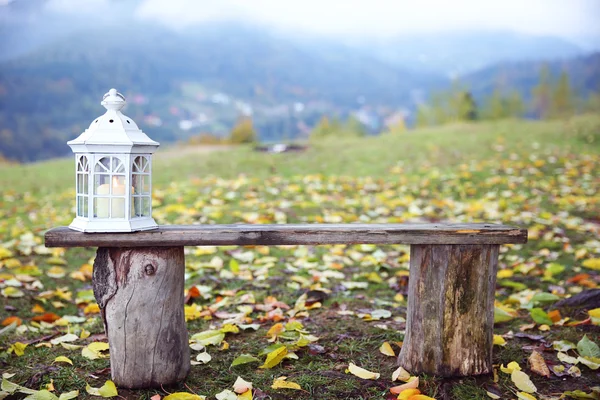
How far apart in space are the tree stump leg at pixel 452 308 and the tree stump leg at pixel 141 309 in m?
0.97

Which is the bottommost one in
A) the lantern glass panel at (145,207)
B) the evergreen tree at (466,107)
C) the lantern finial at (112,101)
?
the lantern glass panel at (145,207)

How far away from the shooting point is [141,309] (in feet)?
6.87

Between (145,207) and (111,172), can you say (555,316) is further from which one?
(111,172)

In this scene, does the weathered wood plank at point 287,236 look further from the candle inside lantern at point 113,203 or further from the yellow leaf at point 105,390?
the yellow leaf at point 105,390

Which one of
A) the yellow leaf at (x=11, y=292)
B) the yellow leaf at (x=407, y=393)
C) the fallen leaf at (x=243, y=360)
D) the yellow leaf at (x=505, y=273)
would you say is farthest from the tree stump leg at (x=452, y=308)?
the yellow leaf at (x=11, y=292)

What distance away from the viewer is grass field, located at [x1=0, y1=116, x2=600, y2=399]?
2314 mm

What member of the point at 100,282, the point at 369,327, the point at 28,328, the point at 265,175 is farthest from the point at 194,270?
the point at 265,175

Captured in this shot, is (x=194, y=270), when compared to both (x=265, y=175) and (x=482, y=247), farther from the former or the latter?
(x=265, y=175)

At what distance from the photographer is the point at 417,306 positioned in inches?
89.4

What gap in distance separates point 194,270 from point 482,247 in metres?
2.25

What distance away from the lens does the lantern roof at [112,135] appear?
2.06m

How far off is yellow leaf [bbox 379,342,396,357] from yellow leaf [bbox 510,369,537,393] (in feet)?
1.62

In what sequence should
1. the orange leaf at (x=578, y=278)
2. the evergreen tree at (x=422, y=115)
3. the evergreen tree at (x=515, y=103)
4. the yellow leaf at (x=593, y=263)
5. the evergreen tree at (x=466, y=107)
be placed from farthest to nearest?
the evergreen tree at (x=422, y=115), the evergreen tree at (x=515, y=103), the evergreen tree at (x=466, y=107), the yellow leaf at (x=593, y=263), the orange leaf at (x=578, y=278)

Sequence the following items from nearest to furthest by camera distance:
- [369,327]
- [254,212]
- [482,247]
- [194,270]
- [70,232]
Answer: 1. [70,232]
2. [482,247]
3. [369,327]
4. [194,270]
5. [254,212]
